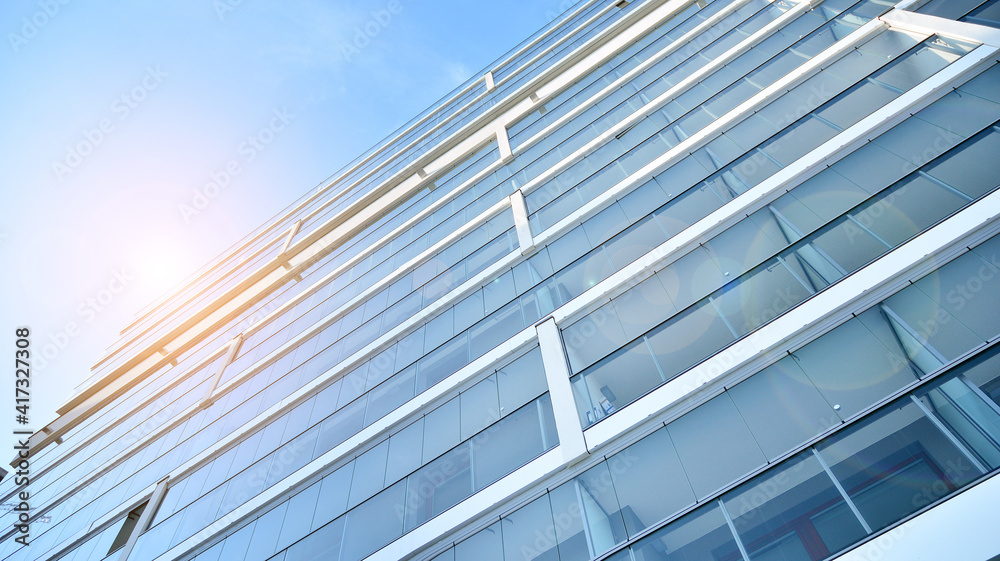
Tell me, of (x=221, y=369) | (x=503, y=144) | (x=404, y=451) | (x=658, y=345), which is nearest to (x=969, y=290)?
(x=658, y=345)

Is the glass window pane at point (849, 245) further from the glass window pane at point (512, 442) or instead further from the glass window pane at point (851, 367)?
the glass window pane at point (512, 442)

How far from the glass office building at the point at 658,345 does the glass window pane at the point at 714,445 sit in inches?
1.6

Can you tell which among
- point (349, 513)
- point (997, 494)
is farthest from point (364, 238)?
point (997, 494)

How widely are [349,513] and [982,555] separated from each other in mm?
10448

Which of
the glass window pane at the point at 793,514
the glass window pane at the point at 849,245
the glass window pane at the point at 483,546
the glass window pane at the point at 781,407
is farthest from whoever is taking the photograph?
the glass window pane at the point at 483,546

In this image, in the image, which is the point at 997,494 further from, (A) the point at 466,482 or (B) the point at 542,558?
(A) the point at 466,482

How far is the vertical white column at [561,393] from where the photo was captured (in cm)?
951

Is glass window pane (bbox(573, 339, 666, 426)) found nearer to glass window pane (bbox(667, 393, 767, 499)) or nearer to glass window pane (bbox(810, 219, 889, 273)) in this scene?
glass window pane (bbox(667, 393, 767, 499))

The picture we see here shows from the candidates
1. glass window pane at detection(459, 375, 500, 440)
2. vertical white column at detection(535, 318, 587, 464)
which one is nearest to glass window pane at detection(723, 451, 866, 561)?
vertical white column at detection(535, 318, 587, 464)

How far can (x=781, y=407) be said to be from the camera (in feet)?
26.0

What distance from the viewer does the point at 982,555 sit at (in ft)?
18.0

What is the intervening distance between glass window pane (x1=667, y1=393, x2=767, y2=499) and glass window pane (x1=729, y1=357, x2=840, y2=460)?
159 mm

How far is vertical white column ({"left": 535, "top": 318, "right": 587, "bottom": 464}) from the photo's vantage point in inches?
374

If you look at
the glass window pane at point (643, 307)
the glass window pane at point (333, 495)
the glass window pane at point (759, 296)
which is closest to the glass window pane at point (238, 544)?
the glass window pane at point (333, 495)
